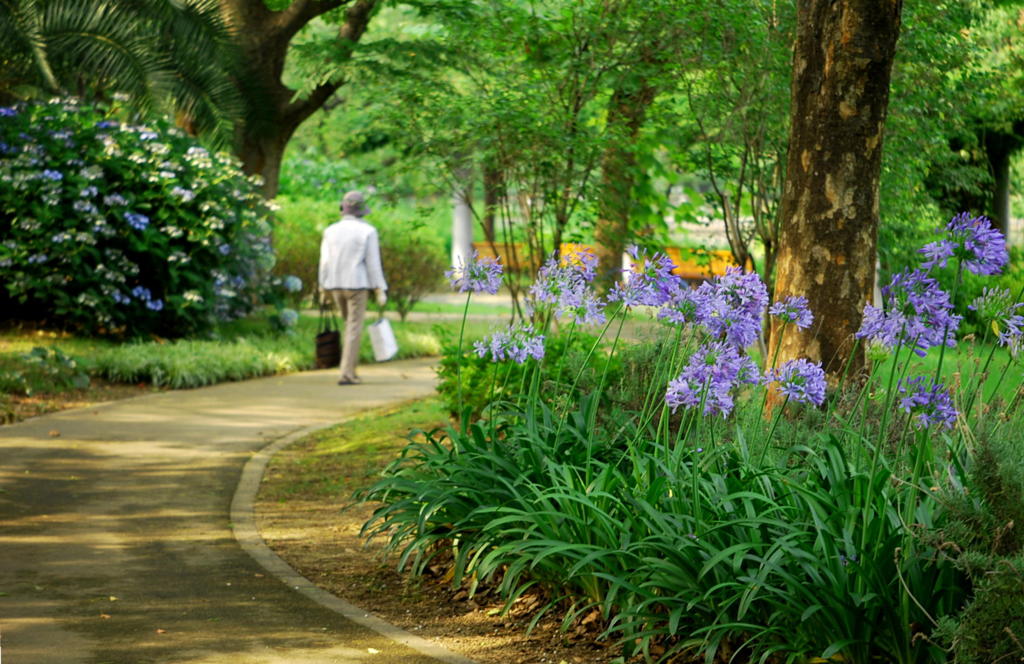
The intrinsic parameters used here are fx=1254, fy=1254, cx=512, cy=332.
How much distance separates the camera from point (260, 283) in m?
16.4

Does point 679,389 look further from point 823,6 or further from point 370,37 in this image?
point 370,37

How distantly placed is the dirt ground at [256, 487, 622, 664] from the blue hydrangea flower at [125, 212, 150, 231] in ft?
24.1

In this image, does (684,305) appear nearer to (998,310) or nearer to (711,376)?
(711,376)

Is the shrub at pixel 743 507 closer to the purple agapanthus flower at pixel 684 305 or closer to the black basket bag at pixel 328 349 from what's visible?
the purple agapanthus flower at pixel 684 305

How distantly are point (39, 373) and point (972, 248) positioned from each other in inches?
373

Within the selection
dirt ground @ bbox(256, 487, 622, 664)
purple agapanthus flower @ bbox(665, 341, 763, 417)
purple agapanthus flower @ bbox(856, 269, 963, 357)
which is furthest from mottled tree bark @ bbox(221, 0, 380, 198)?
purple agapanthus flower @ bbox(856, 269, 963, 357)

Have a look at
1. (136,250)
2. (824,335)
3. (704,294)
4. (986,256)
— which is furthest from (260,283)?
Result: (986,256)

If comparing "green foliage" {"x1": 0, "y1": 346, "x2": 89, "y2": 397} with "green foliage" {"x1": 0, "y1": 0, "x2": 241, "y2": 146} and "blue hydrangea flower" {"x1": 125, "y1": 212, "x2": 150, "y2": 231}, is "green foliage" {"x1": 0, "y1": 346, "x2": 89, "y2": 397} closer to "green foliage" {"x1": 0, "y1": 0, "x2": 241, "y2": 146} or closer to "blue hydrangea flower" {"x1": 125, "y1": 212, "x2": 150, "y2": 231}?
"blue hydrangea flower" {"x1": 125, "y1": 212, "x2": 150, "y2": 231}

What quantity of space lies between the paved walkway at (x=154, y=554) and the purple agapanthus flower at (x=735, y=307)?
1653 millimetres

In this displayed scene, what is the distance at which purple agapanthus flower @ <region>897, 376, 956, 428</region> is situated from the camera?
431 centimetres

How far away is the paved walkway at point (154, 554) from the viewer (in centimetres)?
486

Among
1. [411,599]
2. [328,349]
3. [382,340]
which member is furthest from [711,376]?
[328,349]

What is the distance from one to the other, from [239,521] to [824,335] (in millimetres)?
3506

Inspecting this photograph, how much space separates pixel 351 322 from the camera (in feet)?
42.5
